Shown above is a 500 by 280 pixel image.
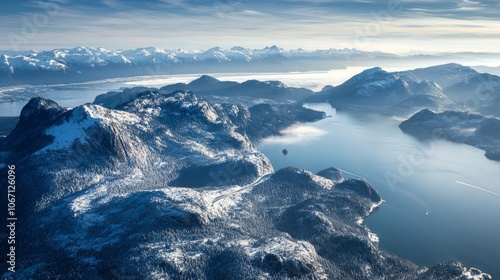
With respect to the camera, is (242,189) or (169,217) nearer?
(169,217)

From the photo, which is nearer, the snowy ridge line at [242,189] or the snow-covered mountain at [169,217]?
the snow-covered mountain at [169,217]

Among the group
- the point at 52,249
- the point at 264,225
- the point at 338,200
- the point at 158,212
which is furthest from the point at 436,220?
the point at 52,249

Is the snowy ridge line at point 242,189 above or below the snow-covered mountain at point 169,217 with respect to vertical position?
below

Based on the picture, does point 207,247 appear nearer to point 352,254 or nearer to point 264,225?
point 264,225

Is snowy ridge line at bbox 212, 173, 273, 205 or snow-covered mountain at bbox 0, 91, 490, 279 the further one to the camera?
snowy ridge line at bbox 212, 173, 273, 205

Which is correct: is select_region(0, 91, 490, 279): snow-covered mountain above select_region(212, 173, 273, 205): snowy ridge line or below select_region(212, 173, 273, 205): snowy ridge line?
above

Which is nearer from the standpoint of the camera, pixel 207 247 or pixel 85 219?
pixel 207 247

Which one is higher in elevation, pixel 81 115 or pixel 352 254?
pixel 81 115

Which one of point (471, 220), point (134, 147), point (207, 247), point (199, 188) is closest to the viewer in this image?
point (207, 247)
